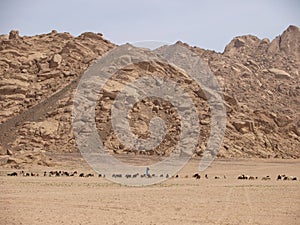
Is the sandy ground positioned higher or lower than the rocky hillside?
lower

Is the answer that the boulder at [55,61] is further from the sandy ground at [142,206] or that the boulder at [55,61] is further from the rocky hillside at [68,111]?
the sandy ground at [142,206]

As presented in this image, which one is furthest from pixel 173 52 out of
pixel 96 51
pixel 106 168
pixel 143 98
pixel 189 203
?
pixel 189 203

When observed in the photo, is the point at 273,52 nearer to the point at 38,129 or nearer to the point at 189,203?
the point at 38,129

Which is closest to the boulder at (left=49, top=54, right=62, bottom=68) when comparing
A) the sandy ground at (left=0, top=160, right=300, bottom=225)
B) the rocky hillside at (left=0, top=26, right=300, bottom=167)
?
the rocky hillside at (left=0, top=26, right=300, bottom=167)

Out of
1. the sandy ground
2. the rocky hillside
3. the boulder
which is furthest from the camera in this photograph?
the boulder

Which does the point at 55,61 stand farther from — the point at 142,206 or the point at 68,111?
the point at 142,206

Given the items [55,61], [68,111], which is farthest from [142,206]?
[55,61]

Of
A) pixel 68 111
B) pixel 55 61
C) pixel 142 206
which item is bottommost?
pixel 142 206

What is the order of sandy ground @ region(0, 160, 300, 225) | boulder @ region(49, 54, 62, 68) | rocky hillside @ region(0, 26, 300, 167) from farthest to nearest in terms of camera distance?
boulder @ region(49, 54, 62, 68) → rocky hillside @ region(0, 26, 300, 167) → sandy ground @ region(0, 160, 300, 225)

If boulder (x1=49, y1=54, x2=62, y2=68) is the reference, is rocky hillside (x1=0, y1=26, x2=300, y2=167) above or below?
below

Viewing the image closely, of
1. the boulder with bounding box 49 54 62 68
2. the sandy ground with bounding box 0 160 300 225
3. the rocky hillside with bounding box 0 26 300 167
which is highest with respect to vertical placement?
the boulder with bounding box 49 54 62 68

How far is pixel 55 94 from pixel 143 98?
9975 mm

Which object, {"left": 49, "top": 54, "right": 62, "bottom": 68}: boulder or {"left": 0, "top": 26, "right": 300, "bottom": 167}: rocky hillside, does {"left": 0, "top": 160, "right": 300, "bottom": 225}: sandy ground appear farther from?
{"left": 49, "top": 54, "right": 62, "bottom": 68}: boulder

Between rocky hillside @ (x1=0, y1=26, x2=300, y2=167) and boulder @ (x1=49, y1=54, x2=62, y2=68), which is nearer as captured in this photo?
rocky hillside @ (x1=0, y1=26, x2=300, y2=167)
